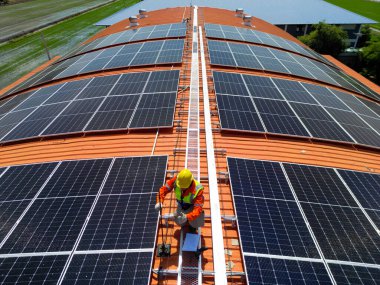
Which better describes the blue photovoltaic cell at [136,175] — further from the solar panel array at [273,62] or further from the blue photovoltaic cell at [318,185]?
the solar panel array at [273,62]

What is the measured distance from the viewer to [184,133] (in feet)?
37.6

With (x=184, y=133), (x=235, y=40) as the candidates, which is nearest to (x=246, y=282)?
(x=184, y=133)

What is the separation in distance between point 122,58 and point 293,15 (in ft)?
145

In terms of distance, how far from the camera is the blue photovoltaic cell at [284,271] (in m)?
5.88

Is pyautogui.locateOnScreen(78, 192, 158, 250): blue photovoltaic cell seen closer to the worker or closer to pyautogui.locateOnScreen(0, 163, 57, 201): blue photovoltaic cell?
the worker

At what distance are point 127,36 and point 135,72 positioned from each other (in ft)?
37.2

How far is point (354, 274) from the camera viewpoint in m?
6.05

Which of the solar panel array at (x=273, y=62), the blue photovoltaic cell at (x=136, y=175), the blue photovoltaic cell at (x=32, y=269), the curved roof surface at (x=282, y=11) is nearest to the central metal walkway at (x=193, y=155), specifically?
the blue photovoltaic cell at (x=136, y=175)

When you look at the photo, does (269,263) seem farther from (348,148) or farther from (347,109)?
(347,109)

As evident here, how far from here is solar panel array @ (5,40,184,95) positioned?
1805cm

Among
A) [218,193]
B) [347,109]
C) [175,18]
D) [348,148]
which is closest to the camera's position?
[218,193]

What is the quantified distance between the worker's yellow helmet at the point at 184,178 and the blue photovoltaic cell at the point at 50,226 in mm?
3450

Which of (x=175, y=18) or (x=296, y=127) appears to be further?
(x=175, y=18)

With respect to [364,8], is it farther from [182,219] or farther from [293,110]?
[182,219]
